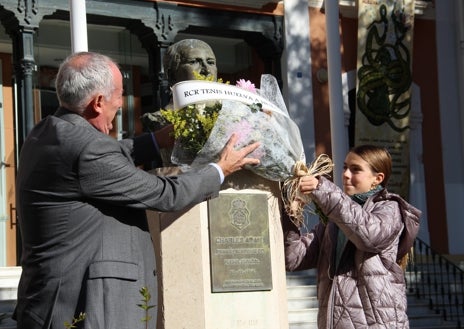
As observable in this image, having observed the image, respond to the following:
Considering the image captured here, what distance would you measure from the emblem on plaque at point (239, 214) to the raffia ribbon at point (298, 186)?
0.21 meters

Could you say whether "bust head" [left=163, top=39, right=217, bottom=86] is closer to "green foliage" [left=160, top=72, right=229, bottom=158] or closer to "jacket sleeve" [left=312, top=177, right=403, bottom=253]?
"green foliage" [left=160, top=72, right=229, bottom=158]

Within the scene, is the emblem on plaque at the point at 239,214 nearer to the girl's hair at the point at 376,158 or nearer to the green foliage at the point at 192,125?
the green foliage at the point at 192,125

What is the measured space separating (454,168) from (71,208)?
44.7 ft

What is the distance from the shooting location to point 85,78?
3.87 metres

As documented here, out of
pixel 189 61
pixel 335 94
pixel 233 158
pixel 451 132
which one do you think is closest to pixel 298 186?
pixel 233 158

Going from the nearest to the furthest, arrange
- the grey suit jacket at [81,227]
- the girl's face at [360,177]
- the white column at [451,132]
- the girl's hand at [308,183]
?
the grey suit jacket at [81,227], the girl's hand at [308,183], the girl's face at [360,177], the white column at [451,132]

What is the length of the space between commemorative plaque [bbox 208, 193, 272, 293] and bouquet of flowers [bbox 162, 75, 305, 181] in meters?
0.27

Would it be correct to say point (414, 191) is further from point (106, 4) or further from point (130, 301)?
point (130, 301)

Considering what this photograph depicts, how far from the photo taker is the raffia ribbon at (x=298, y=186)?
4.88m

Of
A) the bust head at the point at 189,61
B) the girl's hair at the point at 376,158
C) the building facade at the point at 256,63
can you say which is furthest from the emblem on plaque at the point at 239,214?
the building facade at the point at 256,63

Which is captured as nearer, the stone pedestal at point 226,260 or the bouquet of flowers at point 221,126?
the bouquet of flowers at point 221,126

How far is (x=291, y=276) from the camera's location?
1255cm

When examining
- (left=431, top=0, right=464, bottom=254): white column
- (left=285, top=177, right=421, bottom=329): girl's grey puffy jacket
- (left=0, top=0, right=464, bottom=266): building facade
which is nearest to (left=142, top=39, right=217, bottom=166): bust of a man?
(left=285, top=177, right=421, bottom=329): girl's grey puffy jacket

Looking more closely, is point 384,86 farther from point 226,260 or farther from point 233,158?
point 233,158
